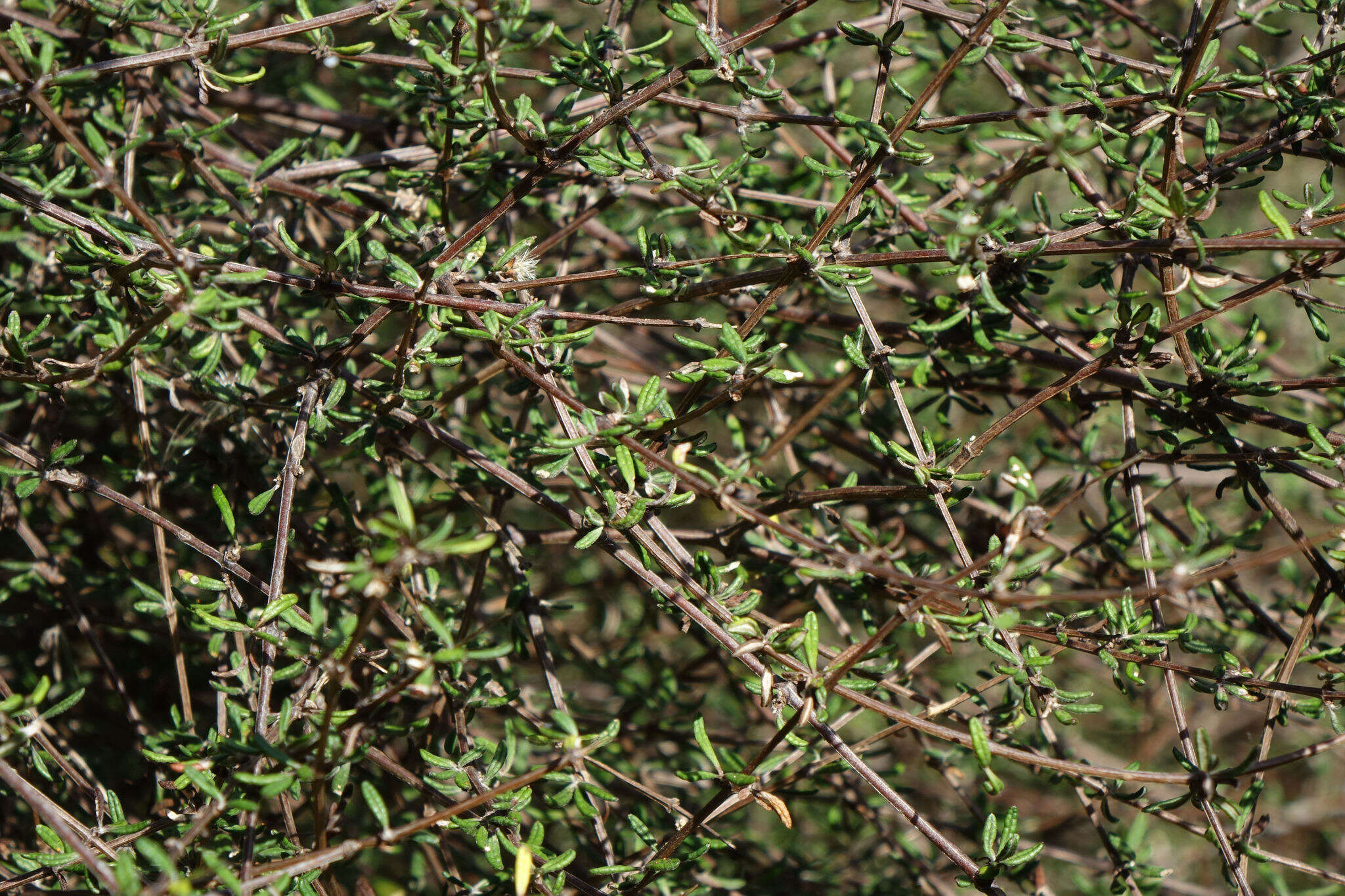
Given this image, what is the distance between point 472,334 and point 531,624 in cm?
46

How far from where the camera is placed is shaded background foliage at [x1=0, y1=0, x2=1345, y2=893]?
104 cm

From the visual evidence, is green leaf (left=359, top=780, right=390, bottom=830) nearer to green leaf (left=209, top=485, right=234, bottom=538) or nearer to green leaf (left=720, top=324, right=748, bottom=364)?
green leaf (left=209, top=485, right=234, bottom=538)

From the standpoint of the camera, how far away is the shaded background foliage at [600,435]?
1.04 m

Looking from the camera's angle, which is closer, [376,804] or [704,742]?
[376,804]

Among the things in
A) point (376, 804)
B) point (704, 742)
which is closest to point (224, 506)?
point (376, 804)

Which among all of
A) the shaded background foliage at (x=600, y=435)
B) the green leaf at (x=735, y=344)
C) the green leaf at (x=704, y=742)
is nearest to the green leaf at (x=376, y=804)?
the shaded background foliage at (x=600, y=435)

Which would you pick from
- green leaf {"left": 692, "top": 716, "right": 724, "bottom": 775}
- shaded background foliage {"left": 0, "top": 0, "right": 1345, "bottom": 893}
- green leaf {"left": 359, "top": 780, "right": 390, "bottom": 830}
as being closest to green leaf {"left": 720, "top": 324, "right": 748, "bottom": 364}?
shaded background foliage {"left": 0, "top": 0, "right": 1345, "bottom": 893}

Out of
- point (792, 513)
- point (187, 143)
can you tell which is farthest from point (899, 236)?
point (187, 143)

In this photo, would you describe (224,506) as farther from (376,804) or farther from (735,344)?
(735,344)

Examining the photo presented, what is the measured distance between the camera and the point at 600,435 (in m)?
1.02

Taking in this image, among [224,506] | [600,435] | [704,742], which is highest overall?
[600,435]

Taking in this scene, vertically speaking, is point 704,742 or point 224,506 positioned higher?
point 224,506

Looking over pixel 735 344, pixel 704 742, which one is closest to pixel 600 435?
pixel 735 344

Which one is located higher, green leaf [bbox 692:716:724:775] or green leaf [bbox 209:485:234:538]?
green leaf [bbox 209:485:234:538]
